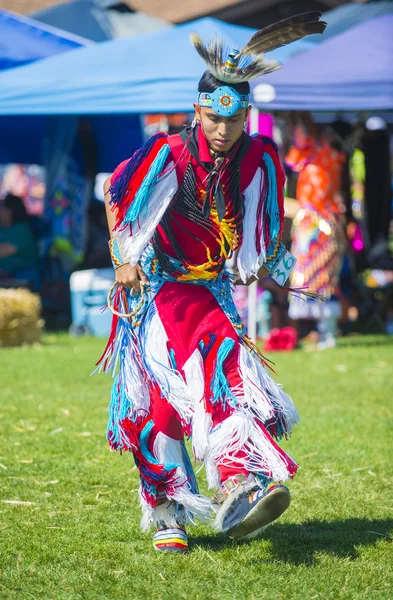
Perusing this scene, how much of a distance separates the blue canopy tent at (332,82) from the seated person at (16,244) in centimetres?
398

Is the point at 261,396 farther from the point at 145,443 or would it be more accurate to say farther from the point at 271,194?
the point at 271,194

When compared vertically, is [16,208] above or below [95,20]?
below

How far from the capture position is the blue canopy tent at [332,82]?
8445 millimetres

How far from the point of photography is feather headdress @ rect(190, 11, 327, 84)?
3395mm

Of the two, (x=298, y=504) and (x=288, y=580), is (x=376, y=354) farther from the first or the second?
(x=288, y=580)

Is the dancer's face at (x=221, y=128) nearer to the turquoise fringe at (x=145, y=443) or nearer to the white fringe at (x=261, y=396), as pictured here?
the white fringe at (x=261, y=396)

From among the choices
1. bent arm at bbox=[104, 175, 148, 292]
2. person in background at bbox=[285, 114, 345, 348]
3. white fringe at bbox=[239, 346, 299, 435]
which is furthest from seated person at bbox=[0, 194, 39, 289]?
white fringe at bbox=[239, 346, 299, 435]

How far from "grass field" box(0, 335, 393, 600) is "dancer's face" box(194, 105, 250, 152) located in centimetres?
149

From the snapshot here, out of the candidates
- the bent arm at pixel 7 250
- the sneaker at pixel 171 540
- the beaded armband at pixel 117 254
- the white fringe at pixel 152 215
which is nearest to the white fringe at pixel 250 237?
the white fringe at pixel 152 215

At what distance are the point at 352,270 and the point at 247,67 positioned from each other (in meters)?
7.58

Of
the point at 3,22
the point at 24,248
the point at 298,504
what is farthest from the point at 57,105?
the point at 298,504

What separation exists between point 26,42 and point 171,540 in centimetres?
933

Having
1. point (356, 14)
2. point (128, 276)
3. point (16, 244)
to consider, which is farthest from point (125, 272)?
point (356, 14)

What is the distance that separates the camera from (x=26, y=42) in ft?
38.0
